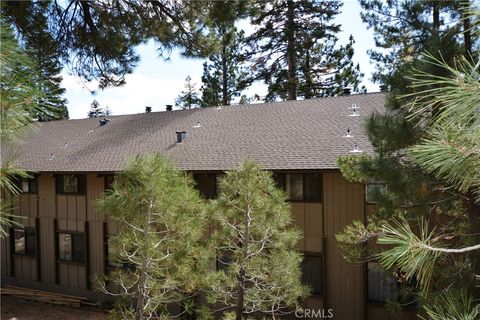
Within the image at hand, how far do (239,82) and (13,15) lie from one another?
20540mm

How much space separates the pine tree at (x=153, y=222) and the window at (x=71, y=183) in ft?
26.2

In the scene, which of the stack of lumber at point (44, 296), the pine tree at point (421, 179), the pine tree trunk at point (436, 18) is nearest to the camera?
the pine tree at point (421, 179)

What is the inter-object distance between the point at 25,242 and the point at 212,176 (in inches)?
331

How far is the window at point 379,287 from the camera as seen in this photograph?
387 inches

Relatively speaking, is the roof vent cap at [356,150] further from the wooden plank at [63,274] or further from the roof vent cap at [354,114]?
the wooden plank at [63,274]

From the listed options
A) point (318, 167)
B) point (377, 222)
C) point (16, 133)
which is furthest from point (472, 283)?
point (16, 133)

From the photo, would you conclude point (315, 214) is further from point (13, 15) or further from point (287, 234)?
point (13, 15)

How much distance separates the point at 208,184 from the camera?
12.0 metres

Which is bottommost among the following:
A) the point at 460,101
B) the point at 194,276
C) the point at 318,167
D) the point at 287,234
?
the point at 194,276

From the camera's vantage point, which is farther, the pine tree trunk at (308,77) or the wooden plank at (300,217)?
the pine tree trunk at (308,77)

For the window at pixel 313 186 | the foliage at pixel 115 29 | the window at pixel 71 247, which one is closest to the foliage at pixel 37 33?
the foliage at pixel 115 29

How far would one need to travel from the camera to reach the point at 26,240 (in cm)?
1563

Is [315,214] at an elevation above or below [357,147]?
below

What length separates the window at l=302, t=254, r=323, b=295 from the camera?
10656 mm
